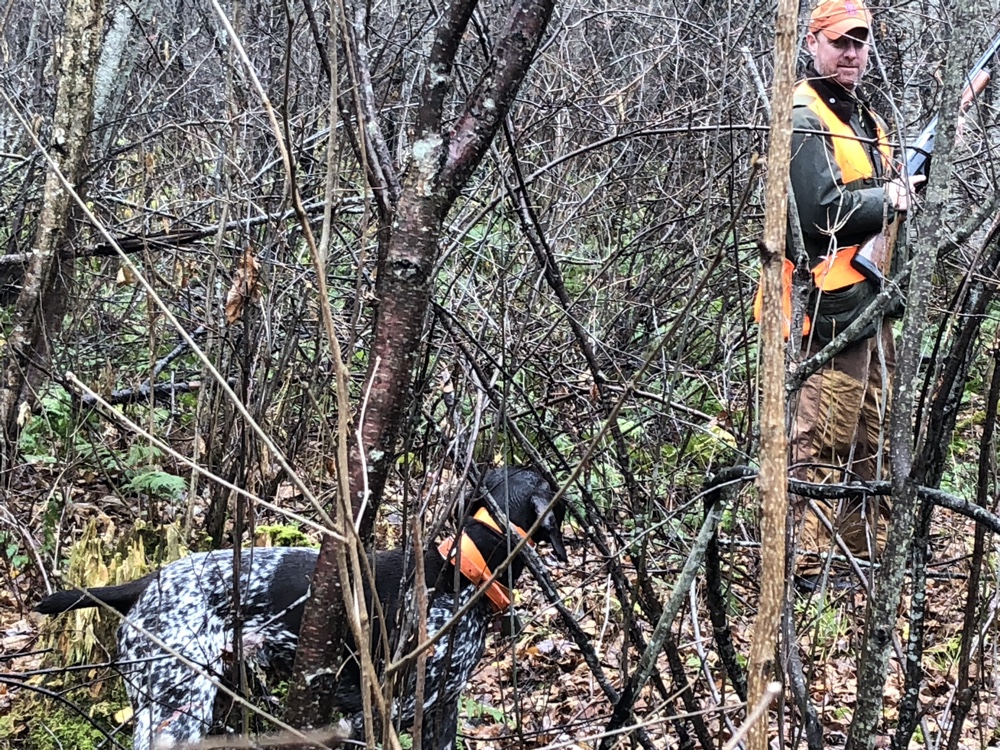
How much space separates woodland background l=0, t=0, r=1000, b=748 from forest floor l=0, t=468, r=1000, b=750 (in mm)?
23

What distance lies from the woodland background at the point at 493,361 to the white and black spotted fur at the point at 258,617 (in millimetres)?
219

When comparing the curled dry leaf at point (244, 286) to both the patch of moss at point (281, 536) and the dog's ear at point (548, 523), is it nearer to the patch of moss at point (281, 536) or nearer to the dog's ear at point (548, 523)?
the dog's ear at point (548, 523)

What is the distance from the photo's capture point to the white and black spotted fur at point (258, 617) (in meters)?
3.25

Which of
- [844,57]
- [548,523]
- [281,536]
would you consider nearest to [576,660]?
[548,523]

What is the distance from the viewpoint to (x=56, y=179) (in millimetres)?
4891

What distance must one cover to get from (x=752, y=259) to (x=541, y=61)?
2.11m

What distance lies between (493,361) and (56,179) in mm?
3149

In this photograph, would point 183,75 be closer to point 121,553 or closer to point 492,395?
point 121,553

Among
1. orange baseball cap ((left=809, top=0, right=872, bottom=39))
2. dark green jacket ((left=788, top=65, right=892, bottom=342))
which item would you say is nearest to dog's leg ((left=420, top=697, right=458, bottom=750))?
dark green jacket ((left=788, top=65, right=892, bottom=342))

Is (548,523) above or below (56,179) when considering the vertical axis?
below

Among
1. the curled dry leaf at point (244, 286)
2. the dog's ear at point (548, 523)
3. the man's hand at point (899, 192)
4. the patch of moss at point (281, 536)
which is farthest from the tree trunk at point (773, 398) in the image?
the patch of moss at point (281, 536)

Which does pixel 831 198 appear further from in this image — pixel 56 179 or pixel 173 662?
pixel 56 179

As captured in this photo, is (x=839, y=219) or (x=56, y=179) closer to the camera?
(x=839, y=219)

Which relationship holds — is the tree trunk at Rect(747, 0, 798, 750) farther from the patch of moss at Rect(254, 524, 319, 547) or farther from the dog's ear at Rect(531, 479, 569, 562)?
the patch of moss at Rect(254, 524, 319, 547)
